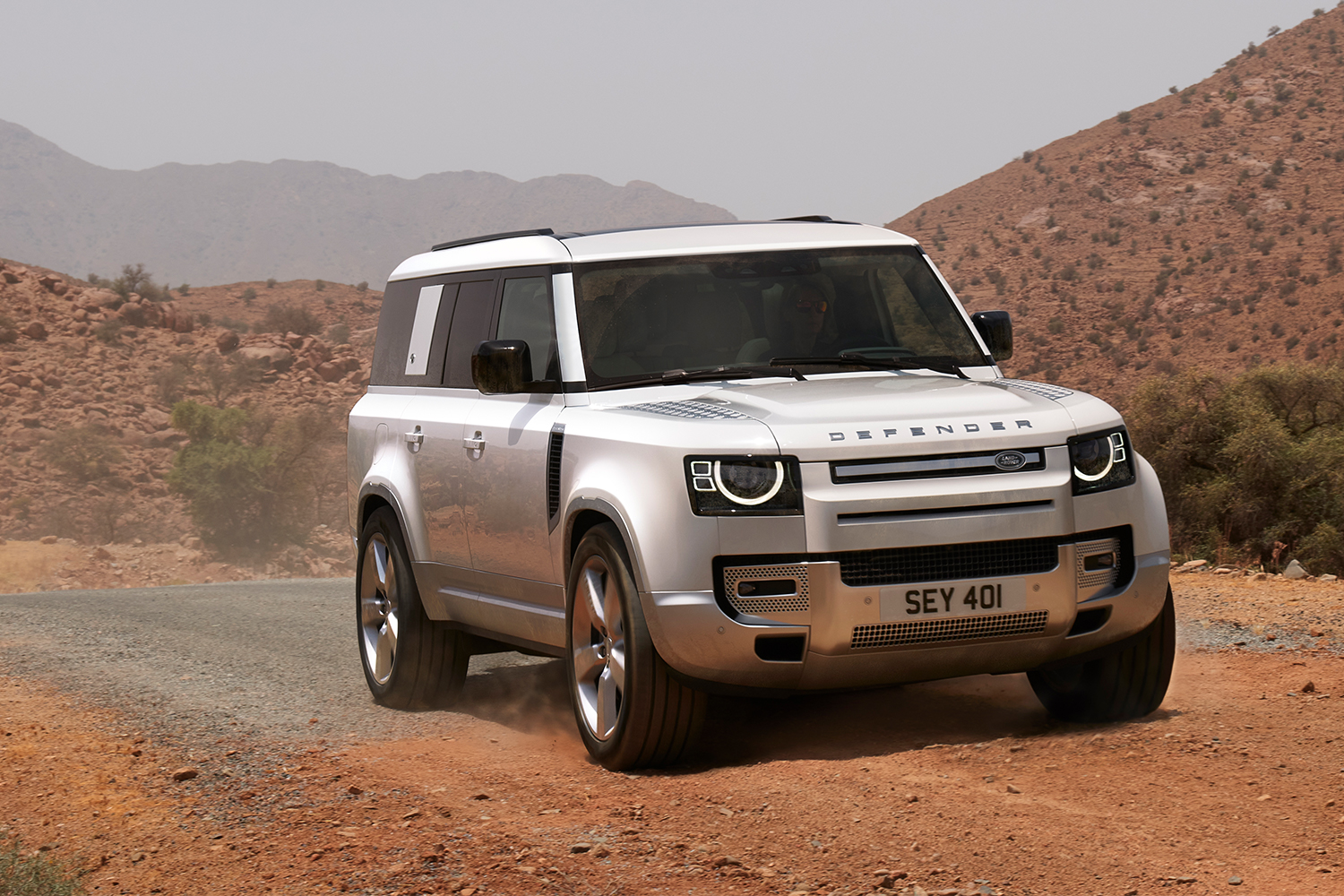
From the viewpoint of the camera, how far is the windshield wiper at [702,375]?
6293 mm

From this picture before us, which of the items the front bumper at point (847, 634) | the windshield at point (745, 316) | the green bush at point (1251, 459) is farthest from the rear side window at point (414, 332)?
the green bush at point (1251, 459)

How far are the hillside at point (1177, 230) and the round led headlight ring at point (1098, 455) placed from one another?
150ft

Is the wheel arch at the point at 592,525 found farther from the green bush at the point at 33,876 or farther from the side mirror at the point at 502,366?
the green bush at the point at 33,876

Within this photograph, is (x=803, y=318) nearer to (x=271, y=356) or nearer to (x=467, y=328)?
(x=467, y=328)

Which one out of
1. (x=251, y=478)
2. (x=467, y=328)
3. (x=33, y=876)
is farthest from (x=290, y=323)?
(x=33, y=876)

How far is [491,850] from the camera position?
463 centimetres

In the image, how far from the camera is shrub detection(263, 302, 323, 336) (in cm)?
6162

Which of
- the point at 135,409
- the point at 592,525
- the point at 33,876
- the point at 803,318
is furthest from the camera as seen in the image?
the point at 135,409

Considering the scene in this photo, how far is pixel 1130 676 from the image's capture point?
5961 millimetres

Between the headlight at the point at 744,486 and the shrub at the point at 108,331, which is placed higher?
the shrub at the point at 108,331

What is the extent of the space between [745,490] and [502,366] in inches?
62.3

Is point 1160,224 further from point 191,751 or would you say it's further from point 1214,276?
point 191,751

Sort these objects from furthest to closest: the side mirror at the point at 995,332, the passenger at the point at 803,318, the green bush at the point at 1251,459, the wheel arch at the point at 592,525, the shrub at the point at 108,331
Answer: the shrub at the point at 108,331 < the green bush at the point at 1251,459 < the side mirror at the point at 995,332 < the passenger at the point at 803,318 < the wheel arch at the point at 592,525

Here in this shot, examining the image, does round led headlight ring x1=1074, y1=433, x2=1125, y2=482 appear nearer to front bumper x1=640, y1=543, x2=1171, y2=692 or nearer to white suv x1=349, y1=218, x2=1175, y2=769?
white suv x1=349, y1=218, x2=1175, y2=769
